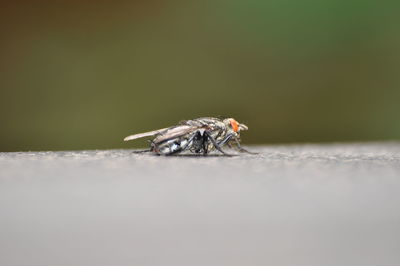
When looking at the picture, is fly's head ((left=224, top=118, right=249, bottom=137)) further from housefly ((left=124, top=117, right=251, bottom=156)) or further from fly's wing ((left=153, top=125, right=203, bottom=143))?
fly's wing ((left=153, top=125, right=203, bottom=143))

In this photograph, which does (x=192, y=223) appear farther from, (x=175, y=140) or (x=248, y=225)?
(x=175, y=140)

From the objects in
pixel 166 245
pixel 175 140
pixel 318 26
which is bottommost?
pixel 166 245

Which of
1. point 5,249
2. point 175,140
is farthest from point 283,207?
point 175,140

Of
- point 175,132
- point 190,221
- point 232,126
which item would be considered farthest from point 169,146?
A: point 190,221

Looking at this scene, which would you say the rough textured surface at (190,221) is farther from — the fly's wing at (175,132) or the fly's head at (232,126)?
the fly's head at (232,126)


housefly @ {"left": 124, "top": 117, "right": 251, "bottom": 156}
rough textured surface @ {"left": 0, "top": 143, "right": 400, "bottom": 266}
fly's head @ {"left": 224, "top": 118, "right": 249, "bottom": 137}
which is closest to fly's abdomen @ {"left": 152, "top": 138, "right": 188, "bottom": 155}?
housefly @ {"left": 124, "top": 117, "right": 251, "bottom": 156}

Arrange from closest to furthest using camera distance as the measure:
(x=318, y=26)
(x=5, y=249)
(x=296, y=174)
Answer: (x=5, y=249)
(x=296, y=174)
(x=318, y=26)

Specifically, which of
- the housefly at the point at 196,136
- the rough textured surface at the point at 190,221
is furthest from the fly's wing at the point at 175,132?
the rough textured surface at the point at 190,221

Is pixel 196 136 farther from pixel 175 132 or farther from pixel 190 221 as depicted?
pixel 190 221

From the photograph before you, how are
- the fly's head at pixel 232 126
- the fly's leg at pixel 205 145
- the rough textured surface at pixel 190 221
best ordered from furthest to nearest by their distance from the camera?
the fly's head at pixel 232 126 → the fly's leg at pixel 205 145 → the rough textured surface at pixel 190 221
